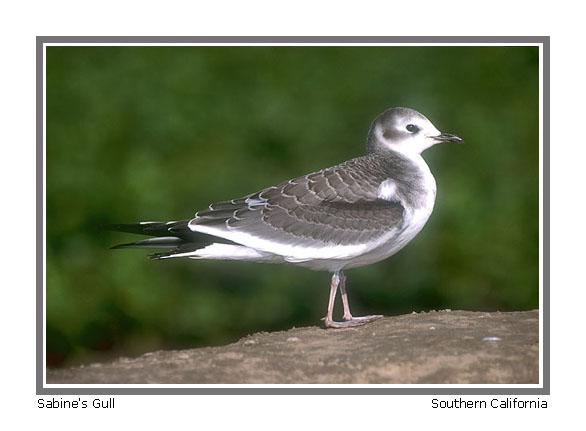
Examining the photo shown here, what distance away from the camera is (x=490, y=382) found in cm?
595

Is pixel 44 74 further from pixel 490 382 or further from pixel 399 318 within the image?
pixel 490 382

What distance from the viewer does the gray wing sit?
6.91 m

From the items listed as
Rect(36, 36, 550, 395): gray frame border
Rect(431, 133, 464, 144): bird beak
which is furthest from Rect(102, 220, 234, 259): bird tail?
Rect(431, 133, 464, 144): bird beak

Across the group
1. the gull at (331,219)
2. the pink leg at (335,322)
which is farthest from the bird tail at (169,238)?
the pink leg at (335,322)

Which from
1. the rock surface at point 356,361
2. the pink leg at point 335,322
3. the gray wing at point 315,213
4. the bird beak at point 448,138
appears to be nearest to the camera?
the rock surface at point 356,361

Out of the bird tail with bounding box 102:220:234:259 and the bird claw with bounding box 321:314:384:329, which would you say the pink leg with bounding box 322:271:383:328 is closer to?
the bird claw with bounding box 321:314:384:329

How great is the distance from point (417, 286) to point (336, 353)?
289 centimetres

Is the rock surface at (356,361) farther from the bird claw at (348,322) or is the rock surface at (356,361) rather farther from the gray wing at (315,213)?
the gray wing at (315,213)
